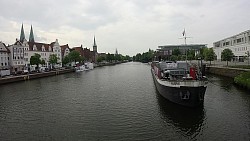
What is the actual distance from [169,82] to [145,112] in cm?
486

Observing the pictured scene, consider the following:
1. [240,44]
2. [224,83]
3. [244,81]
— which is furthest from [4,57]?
[240,44]

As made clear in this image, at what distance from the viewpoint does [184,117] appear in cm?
2223

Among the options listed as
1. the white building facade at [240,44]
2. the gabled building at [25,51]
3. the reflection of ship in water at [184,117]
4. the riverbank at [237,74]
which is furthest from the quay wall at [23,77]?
the white building facade at [240,44]

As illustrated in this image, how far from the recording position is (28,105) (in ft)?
101

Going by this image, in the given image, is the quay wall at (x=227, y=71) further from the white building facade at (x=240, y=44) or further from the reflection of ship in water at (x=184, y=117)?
the reflection of ship in water at (x=184, y=117)

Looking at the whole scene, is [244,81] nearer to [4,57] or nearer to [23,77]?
[23,77]

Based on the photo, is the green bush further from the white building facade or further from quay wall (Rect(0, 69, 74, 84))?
quay wall (Rect(0, 69, 74, 84))

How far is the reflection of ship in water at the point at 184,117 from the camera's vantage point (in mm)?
19052

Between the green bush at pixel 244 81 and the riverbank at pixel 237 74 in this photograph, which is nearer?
the green bush at pixel 244 81

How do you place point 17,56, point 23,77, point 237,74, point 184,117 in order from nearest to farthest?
point 184,117
point 237,74
point 23,77
point 17,56

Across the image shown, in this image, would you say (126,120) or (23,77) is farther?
(23,77)

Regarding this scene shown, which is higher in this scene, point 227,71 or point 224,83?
point 227,71

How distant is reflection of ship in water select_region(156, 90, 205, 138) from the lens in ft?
62.5

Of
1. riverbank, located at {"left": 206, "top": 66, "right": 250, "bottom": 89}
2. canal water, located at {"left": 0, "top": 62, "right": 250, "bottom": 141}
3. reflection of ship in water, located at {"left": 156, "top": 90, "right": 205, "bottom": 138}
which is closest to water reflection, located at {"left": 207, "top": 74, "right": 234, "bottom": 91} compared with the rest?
riverbank, located at {"left": 206, "top": 66, "right": 250, "bottom": 89}
